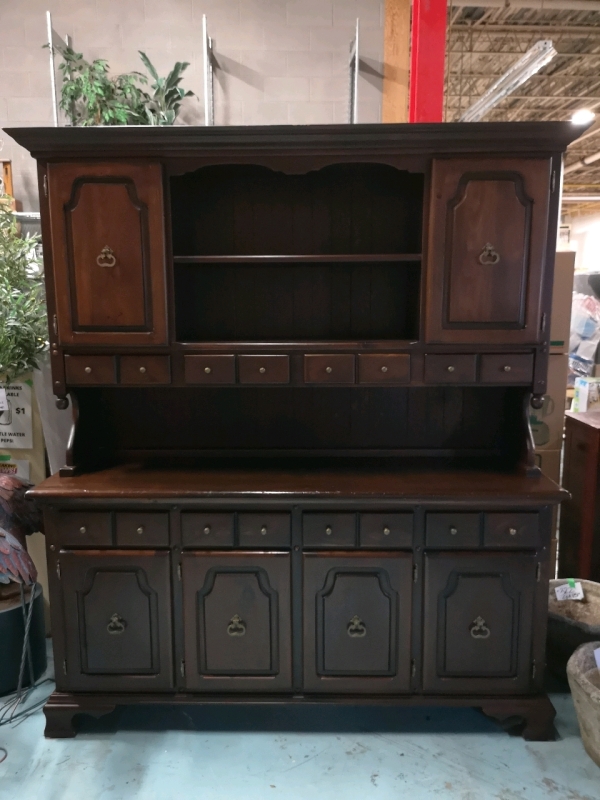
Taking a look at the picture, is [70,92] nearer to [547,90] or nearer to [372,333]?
[372,333]

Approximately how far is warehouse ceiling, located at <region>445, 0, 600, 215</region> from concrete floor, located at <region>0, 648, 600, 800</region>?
4282 mm

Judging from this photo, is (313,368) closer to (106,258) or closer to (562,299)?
(106,258)

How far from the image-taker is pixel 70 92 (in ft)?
8.13

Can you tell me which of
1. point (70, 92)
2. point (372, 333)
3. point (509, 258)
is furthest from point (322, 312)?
point (70, 92)

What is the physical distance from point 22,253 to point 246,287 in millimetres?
969

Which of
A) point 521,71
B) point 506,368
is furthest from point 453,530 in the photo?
point 521,71

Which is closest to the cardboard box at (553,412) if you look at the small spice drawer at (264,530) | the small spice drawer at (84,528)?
the small spice drawer at (264,530)

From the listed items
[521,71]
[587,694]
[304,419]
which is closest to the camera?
[587,694]

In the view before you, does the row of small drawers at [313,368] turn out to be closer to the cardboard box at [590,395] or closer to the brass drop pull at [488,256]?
the brass drop pull at [488,256]

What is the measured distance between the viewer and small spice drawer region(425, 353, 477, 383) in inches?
77.7

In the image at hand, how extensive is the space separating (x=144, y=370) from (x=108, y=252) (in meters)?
0.42

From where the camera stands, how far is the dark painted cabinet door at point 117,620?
1.96 meters

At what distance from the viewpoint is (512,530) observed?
1909 millimetres

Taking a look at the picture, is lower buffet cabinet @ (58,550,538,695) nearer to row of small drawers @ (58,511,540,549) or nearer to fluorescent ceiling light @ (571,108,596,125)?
row of small drawers @ (58,511,540,549)
